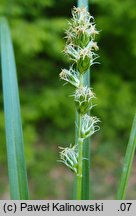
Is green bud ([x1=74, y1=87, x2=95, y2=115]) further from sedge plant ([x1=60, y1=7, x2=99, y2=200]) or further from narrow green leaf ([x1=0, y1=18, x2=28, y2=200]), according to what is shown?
narrow green leaf ([x1=0, y1=18, x2=28, y2=200])

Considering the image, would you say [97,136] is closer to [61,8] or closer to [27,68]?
[27,68]

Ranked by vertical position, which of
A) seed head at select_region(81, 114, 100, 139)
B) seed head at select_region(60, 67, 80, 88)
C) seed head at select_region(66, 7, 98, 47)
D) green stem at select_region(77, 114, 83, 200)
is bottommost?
green stem at select_region(77, 114, 83, 200)

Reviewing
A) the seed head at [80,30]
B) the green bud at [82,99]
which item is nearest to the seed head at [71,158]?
the green bud at [82,99]

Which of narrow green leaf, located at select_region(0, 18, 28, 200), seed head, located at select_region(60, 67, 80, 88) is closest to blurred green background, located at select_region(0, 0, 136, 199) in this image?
narrow green leaf, located at select_region(0, 18, 28, 200)

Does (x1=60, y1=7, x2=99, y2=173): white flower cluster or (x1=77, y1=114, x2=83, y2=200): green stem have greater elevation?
(x1=60, y1=7, x2=99, y2=173): white flower cluster

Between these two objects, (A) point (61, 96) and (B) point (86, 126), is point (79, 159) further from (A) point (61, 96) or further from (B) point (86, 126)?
(A) point (61, 96)
